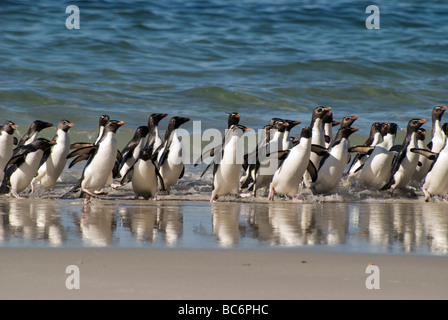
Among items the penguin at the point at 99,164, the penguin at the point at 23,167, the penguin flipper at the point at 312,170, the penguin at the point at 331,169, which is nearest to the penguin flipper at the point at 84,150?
the penguin at the point at 99,164

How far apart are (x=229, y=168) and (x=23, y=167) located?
2229mm

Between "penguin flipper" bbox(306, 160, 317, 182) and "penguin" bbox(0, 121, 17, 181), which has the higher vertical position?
"penguin" bbox(0, 121, 17, 181)

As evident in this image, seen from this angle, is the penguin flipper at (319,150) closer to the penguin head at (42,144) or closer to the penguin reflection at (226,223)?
the penguin reflection at (226,223)

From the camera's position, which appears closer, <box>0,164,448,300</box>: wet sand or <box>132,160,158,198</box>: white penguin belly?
<box>0,164,448,300</box>: wet sand

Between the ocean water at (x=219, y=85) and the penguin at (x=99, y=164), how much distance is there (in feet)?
0.83

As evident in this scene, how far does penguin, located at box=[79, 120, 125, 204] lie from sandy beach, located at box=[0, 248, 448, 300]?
3114mm

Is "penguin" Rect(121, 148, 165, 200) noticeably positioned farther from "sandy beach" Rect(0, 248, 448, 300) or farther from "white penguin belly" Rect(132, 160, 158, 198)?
"sandy beach" Rect(0, 248, 448, 300)

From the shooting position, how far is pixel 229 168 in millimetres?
8219

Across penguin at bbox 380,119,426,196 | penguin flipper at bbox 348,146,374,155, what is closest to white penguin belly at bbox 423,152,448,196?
penguin at bbox 380,119,426,196

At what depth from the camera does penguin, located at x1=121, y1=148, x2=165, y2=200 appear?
26.2ft

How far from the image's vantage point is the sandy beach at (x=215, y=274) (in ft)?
13.1

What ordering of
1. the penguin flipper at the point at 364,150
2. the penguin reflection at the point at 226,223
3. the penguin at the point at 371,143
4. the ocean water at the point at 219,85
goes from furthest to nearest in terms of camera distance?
the penguin at the point at 371,143
the penguin flipper at the point at 364,150
the ocean water at the point at 219,85
the penguin reflection at the point at 226,223

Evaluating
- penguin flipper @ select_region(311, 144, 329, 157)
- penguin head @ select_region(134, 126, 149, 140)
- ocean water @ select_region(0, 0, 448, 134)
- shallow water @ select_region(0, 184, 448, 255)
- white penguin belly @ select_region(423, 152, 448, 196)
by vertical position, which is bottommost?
shallow water @ select_region(0, 184, 448, 255)

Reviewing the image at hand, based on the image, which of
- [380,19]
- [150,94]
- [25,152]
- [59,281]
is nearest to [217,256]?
[59,281]
